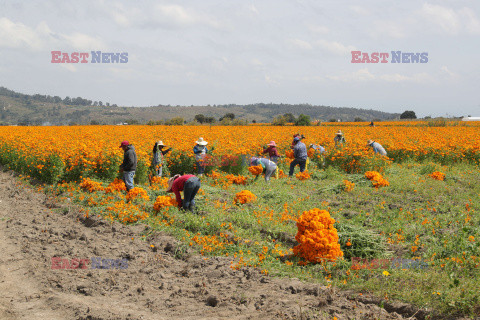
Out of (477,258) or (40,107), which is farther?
(40,107)

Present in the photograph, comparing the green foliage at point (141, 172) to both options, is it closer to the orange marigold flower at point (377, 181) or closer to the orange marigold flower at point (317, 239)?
the orange marigold flower at point (377, 181)

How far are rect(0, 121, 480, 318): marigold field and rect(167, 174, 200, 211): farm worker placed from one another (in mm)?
272

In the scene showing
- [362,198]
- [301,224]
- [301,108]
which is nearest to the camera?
[301,224]

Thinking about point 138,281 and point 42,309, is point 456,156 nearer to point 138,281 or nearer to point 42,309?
point 138,281

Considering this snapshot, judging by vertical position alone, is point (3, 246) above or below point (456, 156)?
below

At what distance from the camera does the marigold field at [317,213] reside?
5336 mm

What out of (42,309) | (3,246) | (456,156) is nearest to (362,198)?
(42,309)

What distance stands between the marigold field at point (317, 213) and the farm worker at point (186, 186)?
27 centimetres

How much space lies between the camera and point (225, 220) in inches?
323

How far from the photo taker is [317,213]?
20.9 feet

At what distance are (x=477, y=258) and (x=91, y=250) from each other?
6.71 m

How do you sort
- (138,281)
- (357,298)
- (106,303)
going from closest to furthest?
1. (357,298)
2. (106,303)
3. (138,281)

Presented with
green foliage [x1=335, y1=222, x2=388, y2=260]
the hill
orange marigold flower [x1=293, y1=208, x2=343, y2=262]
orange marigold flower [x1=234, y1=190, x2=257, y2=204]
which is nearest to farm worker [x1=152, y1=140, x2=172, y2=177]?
orange marigold flower [x1=234, y1=190, x2=257, y2=204]

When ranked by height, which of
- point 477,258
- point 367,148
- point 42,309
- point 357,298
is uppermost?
point 367,148
